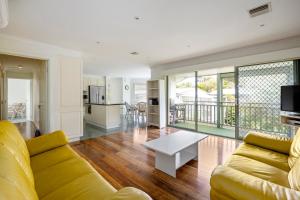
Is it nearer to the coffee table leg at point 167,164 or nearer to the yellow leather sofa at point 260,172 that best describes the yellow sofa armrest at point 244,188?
the yellow leather sofa at point 260,172

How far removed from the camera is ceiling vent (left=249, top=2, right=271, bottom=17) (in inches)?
76.1

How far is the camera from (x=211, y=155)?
2838mm

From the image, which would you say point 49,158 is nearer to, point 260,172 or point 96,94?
point 260,172

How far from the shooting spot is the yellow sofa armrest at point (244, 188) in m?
0.87

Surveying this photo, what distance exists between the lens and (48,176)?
1.36m

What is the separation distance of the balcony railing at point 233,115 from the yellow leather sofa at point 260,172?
199cm

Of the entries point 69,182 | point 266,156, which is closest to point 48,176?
point 69,182

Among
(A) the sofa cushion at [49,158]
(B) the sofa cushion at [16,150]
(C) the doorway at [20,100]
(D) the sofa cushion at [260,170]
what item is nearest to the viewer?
(B) the sofa cushion at [16,150]

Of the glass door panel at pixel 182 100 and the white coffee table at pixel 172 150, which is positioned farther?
the glass door panel at pixel 182 100

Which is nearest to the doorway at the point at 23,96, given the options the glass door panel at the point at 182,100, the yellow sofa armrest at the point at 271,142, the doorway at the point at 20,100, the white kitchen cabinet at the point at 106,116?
the doorway at the point at 20,100

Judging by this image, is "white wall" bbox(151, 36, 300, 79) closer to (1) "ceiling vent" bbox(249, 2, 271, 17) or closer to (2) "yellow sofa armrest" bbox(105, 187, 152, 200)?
(1) "ceiling vent" bbox(249, 2, 271, 17)

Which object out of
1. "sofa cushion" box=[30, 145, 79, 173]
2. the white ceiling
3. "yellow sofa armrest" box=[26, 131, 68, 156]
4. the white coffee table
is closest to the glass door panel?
the white ceiling

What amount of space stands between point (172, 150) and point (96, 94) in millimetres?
5998

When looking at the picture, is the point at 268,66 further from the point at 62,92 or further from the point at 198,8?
the point at 62,92
